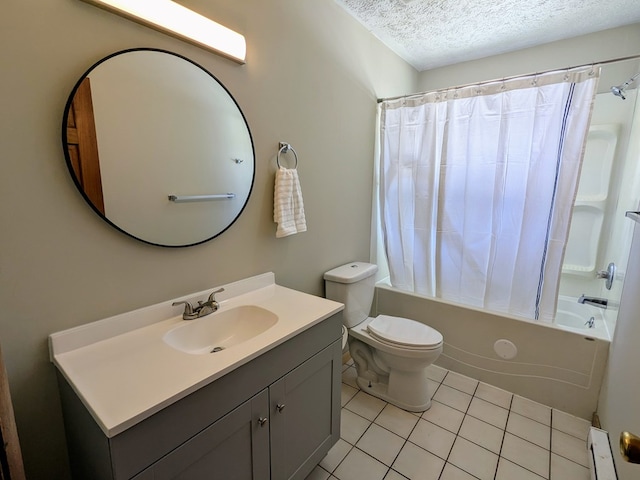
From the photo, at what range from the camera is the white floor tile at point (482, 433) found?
62.2 inches

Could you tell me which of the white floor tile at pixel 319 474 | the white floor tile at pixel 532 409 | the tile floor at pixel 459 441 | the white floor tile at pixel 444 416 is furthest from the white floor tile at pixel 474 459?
the white floor tile at pixel 319 474

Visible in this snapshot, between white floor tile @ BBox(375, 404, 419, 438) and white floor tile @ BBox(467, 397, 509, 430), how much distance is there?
0.38 meters

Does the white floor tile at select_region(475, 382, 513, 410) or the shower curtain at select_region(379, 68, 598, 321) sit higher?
the shower curtain at select_region(379, 68, 598, 321)

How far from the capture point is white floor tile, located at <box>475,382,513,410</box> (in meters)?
1.89

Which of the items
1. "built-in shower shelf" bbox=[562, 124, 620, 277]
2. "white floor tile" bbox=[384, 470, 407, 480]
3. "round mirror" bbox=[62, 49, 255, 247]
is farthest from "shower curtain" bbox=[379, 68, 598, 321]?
"round mirror" bbox=[62, 49, 255, 247]

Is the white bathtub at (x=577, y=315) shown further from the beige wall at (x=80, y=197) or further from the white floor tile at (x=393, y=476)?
the beige wall at (x=80, y=197)

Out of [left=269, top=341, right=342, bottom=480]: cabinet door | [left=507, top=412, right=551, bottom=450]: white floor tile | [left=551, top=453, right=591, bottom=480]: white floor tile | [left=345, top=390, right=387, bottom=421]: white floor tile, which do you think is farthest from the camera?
[left=345, top=390, right=387, bottom=421]: white floor tile

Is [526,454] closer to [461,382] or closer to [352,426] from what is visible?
[461,382]

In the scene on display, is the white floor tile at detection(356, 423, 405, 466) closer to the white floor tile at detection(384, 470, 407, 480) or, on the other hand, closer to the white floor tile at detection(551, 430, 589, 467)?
the white floor tile at detection(384, 470, 407, 480)

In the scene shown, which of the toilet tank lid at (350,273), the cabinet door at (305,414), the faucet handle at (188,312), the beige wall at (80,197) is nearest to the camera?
the beige wall at (80,197)

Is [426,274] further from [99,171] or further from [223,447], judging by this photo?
[99,171]

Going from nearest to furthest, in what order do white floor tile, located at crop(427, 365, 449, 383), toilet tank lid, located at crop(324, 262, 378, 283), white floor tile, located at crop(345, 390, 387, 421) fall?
white floor tile, located at crop(345, 390, 387, 421) < toilet tank lid, located at crop(324, 262, 378, 283) < white floor tile, located at crop(427, 365, 449, 383)

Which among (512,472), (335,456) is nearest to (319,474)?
(335,456)

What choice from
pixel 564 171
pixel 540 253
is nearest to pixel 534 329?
pixel 540 253
